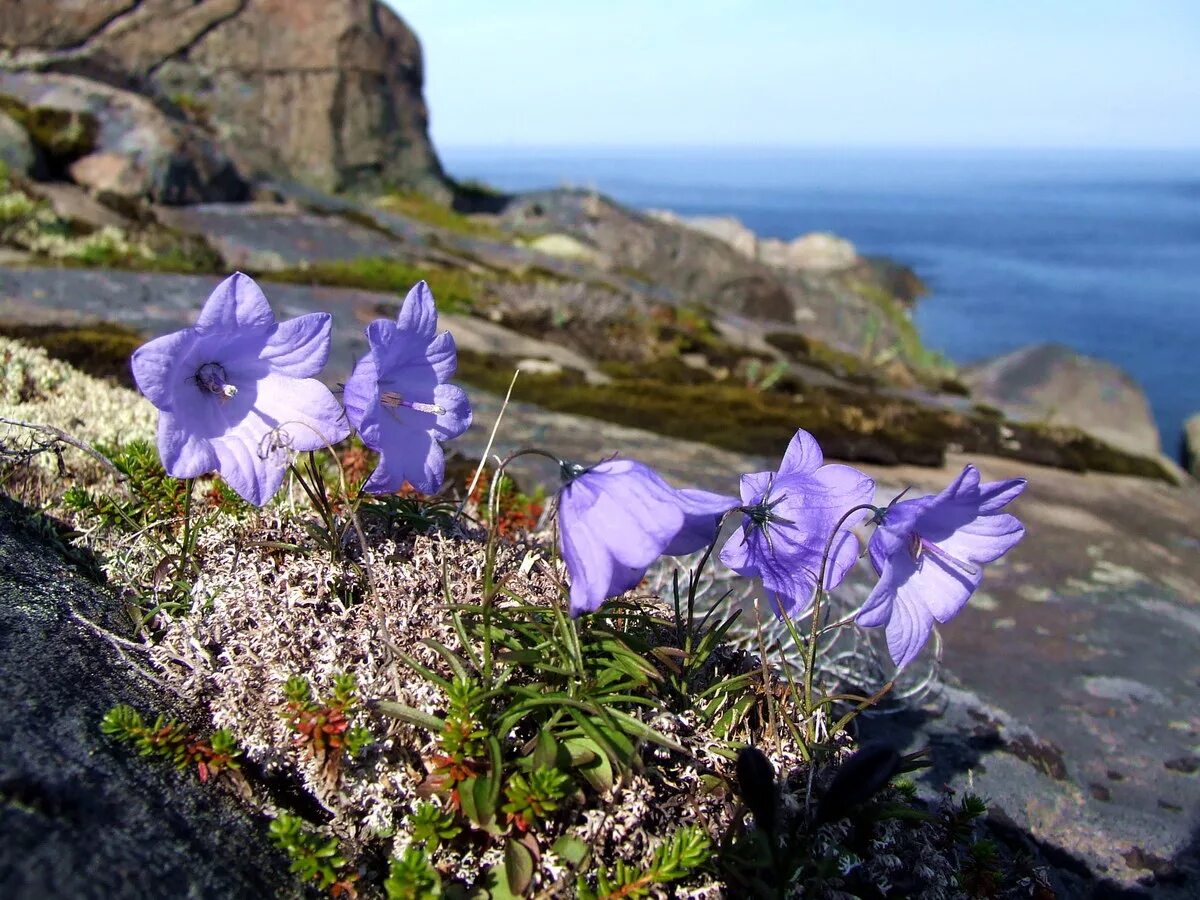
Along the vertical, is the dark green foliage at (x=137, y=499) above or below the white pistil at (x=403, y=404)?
below

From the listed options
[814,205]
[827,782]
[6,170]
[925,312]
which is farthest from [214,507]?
[814,205]

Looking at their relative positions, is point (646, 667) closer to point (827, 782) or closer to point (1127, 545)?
point (827, 782)

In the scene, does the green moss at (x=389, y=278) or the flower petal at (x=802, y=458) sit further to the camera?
the green moss at (x=389, y=278)

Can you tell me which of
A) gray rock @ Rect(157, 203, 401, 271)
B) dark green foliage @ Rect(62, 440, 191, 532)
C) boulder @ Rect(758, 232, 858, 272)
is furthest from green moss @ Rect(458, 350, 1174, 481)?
boulder @ Rect(758, 232, 858, 272)

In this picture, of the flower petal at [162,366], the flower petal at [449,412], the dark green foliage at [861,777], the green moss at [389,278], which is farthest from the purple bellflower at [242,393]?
the green moss at [389,278]

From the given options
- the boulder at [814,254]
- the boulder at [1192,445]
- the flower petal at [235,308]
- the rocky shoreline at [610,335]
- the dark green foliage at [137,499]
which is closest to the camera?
the flower petal at [235,308]

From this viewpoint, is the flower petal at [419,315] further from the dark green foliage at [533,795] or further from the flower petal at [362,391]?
the dark green foliage at [533,795]

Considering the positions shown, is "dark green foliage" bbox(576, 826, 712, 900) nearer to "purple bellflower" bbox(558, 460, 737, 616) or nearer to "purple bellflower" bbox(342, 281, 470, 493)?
"purple bellflower" bbox(558, 460, 737, 616)

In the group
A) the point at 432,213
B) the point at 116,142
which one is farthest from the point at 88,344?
the point at 432,213
